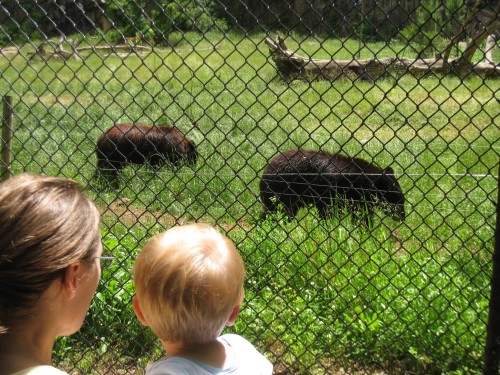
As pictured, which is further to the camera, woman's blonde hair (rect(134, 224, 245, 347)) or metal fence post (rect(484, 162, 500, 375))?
metal fence post (rect(484, 162, 500, 375))

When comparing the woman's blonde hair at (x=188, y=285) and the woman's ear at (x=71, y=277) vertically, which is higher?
the woman's blonde hair at (x=188, y=285)

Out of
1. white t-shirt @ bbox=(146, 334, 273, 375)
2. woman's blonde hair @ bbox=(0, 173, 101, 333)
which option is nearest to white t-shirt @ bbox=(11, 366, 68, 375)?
woman's blonde hair @ bbox=(0, 173, 101, 333)

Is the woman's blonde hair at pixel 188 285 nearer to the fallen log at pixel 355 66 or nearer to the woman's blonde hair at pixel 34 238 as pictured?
the woman's blonde hair at pixel 34 238

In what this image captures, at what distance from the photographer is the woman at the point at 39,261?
151cm

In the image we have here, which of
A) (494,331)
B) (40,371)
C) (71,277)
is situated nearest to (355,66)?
(494,331)

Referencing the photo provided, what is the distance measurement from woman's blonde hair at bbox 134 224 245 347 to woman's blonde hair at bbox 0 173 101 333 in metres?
0.28

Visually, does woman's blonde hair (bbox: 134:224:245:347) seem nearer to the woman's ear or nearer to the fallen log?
the woman's ear

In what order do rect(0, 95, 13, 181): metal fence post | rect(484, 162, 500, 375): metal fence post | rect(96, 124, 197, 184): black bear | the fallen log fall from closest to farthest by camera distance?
rect(484, 162, 500, 375): metal fence post < the fallen log < rect(0, 95, 13, 181): metal fence post < rect(96, 124, 197, 184): black bear

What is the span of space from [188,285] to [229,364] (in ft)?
0.92

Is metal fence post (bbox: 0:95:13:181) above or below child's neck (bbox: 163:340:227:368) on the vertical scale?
below

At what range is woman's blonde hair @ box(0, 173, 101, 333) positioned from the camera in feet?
4.91

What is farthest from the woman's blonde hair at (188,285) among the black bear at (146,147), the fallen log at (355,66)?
the black bear at (146,147)

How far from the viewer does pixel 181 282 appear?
1.79m

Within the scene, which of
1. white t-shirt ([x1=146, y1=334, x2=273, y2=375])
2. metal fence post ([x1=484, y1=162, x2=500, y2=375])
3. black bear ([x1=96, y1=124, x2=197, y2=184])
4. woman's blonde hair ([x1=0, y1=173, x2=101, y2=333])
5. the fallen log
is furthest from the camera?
black bear ([x1=96, y1=124, x2=197, y2=184])
